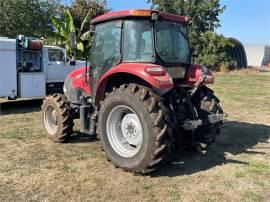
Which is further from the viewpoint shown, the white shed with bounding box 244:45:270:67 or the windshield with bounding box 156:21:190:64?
the white shed with bounding box 244:45:270:67

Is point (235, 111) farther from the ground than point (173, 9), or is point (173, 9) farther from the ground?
point (173, 9)

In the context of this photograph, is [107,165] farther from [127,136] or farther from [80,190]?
[80,190]

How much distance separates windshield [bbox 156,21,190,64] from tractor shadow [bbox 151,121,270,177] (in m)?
1.63

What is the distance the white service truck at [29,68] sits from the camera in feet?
39.0

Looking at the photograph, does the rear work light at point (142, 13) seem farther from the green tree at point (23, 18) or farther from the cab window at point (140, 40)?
the green tree at point (23, 18)

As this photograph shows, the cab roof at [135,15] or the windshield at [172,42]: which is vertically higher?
the cab roof at [135,15]

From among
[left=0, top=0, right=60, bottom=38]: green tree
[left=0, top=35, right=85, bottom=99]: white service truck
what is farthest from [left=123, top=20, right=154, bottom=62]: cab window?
[left=0, top=0, right=60, bottom=38]: green tree

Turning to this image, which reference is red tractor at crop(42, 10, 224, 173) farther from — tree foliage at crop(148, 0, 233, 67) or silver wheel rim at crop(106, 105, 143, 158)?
tree foliage at crop(148, 0, 233, 67)

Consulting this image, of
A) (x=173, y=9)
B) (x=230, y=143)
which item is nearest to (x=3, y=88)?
(x=230, y=143)

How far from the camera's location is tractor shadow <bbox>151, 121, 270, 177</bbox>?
5691mm

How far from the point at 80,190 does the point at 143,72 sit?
1801 mm

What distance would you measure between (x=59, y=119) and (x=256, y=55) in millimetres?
49882

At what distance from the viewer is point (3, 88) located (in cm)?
1188

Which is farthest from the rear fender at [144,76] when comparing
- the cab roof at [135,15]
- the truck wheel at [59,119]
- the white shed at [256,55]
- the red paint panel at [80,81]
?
the white shed at [256,55]
